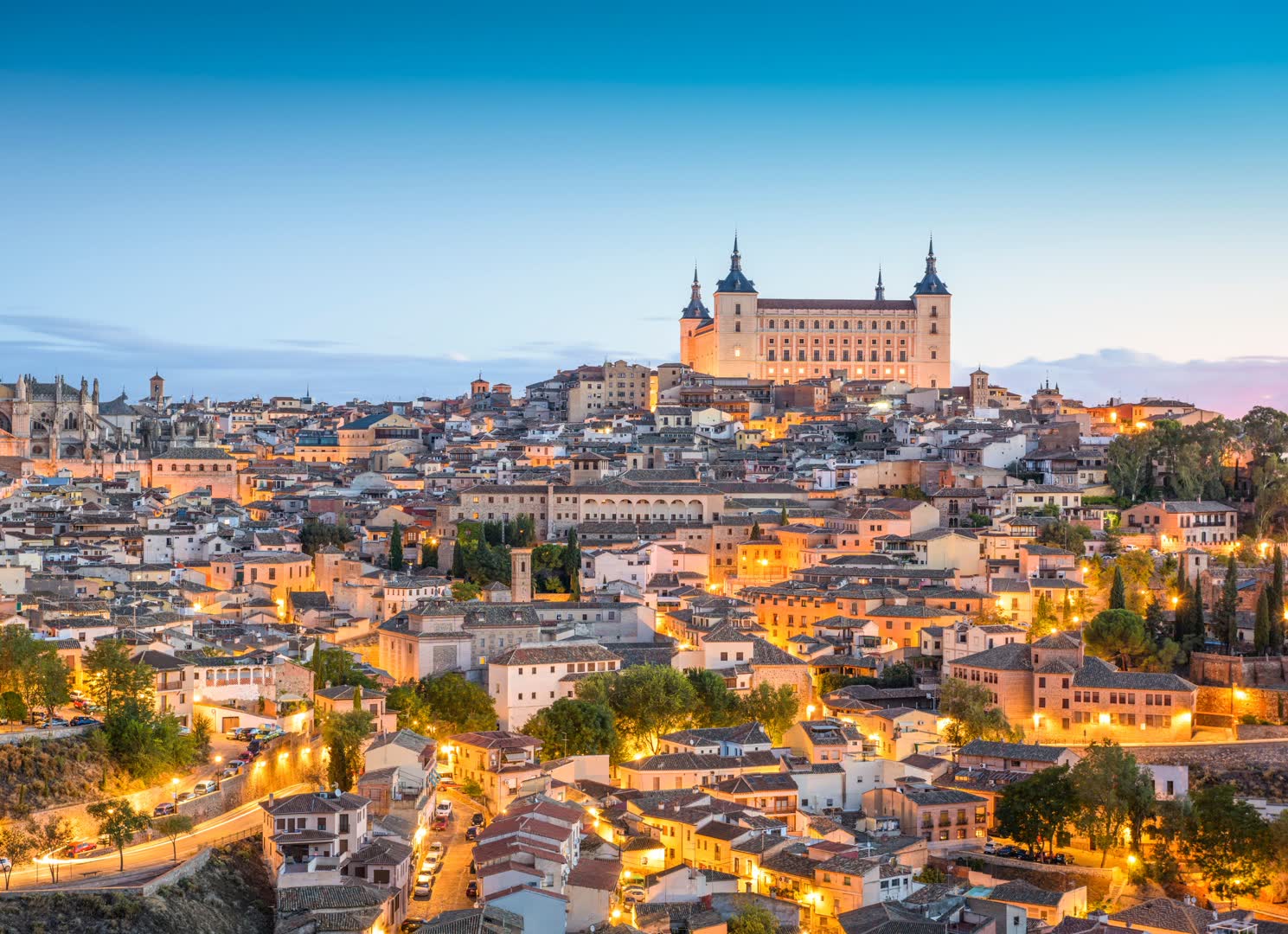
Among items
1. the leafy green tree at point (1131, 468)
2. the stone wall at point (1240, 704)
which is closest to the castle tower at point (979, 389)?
the leafy green tree at point (1131, 468)

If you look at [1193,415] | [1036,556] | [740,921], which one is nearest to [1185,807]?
[740,921]

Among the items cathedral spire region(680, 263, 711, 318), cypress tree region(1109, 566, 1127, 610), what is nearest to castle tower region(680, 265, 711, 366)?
cathedral spire region(680, 263, 711, 318)

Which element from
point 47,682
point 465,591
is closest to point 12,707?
point 47,682

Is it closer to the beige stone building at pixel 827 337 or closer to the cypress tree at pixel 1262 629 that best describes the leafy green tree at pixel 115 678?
the cypress tree at pixel 1262 629

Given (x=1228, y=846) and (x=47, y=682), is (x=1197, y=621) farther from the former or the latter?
(x=47, y=682)

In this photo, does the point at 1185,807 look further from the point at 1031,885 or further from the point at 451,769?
the point at 451,769

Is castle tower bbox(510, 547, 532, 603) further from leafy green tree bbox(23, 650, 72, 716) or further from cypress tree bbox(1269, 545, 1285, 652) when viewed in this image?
cypress tree bbox(1269, 545, 1285, 652)
